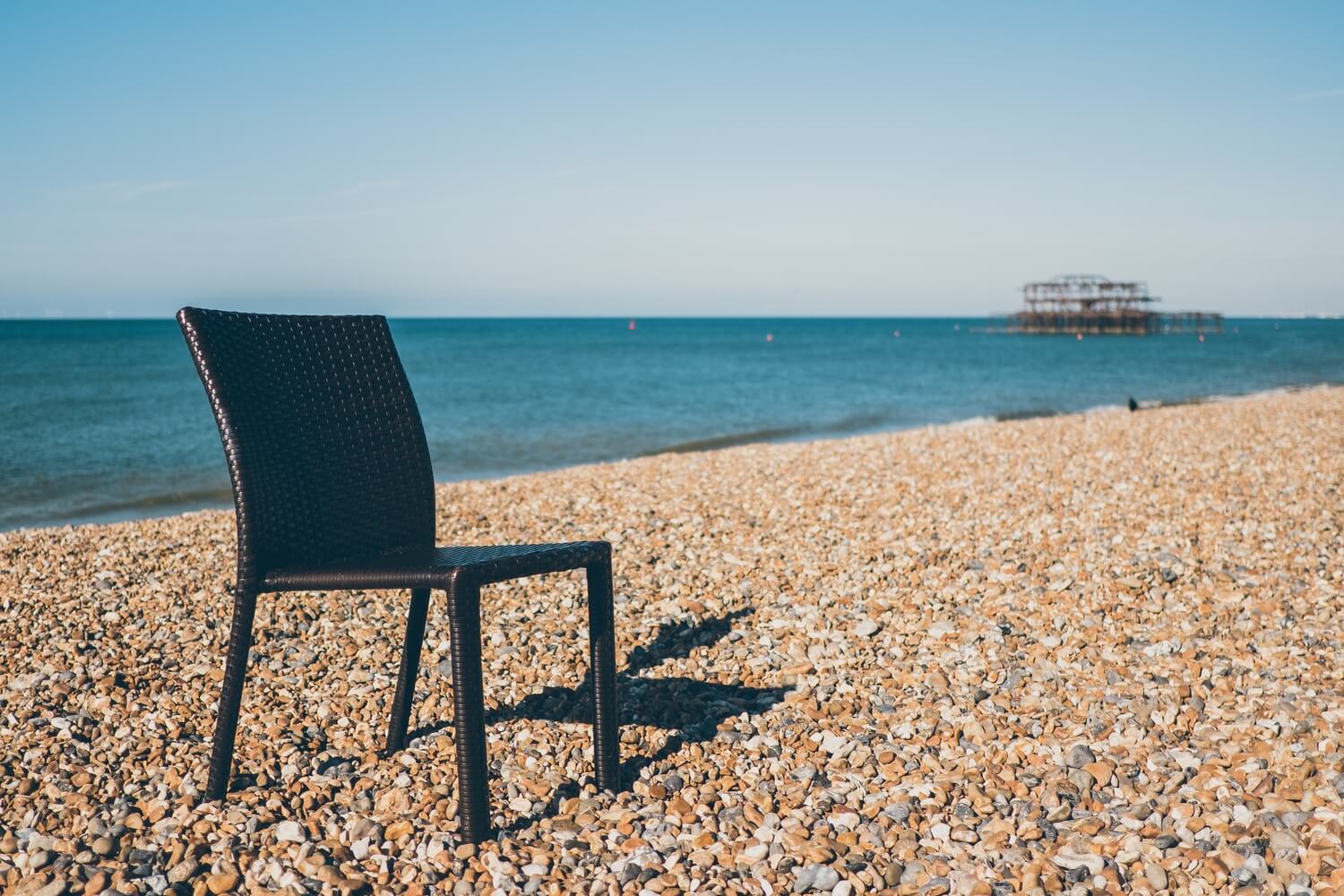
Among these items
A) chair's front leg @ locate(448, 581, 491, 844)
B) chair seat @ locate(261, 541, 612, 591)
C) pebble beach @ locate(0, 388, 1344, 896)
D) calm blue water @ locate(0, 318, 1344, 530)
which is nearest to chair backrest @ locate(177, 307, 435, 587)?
chair seat @ locate(261, 541, 612, 591)

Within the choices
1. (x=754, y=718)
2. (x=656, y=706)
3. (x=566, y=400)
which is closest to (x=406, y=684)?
(x=656, y=706)

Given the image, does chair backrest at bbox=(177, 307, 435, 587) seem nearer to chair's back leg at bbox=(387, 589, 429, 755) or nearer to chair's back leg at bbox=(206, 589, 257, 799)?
chair's back leg at bbox=(206, 589, 257, 799)

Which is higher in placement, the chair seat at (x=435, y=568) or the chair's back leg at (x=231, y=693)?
the chair seat at (x=435, y=568)

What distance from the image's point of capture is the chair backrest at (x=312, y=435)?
2805 millimetres

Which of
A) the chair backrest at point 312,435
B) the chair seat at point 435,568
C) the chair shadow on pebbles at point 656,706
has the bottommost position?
the chair shadow on pebbles at point 656,706

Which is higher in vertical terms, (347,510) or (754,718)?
(347,510)

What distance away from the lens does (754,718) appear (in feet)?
A: 12.2

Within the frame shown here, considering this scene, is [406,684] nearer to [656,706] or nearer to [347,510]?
[347,510]

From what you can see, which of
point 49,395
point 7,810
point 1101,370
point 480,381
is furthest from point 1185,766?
point 1101,370

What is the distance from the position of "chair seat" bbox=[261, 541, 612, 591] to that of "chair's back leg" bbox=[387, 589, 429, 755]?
48 centimetres

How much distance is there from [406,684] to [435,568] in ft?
3.24

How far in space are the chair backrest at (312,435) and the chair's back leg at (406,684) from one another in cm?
29

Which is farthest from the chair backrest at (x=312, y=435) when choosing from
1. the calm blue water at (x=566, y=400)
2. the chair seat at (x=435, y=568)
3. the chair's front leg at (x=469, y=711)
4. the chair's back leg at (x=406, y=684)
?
the calm blue water at (x=566, y=400)

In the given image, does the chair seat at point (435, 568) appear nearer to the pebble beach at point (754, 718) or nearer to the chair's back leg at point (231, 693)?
the chair's back leg at point (231, 693)
